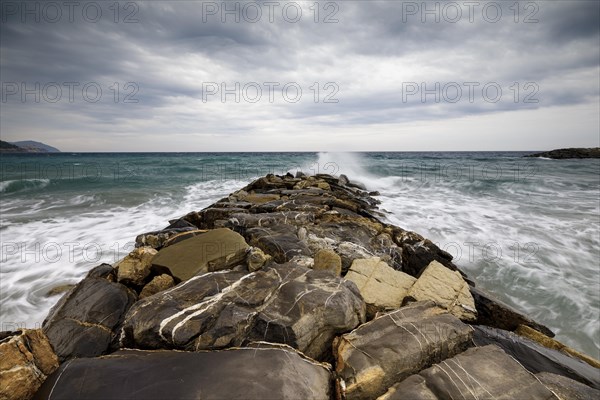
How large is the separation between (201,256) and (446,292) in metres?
3.93

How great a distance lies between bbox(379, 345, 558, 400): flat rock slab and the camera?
2.33 m

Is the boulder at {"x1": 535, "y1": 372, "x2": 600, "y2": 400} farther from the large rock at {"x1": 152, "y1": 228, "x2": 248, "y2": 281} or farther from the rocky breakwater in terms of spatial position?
the large rock at {"x1": 152, "y1": 228, "x2": 248, "y2": 281}

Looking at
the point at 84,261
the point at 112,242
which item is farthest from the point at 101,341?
the point at 112,242

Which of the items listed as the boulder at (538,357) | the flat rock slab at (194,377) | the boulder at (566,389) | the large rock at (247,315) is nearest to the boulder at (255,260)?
the large rock at (247,315)

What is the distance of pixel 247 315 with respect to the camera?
3.15 m

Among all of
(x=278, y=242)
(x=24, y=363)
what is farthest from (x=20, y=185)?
(x=24, y=363)

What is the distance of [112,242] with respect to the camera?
914 cm

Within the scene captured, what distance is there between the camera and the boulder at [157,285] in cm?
411

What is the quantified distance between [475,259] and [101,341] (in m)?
8.48

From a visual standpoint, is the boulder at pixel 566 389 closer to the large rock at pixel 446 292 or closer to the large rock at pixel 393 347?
the large rock at pixel 393 347

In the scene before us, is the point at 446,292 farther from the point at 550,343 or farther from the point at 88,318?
the point at 88,318

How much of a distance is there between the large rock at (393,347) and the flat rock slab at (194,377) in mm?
250

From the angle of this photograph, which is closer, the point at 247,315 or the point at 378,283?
the point at 247,315

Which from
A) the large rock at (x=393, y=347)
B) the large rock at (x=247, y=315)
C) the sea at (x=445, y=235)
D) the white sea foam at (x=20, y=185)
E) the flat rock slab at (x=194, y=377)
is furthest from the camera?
the white sea foam at (x=20, y=185)
